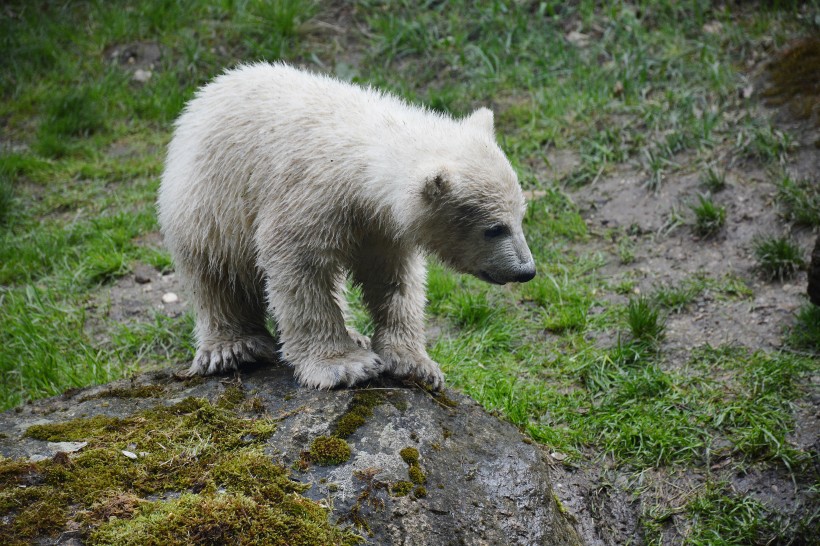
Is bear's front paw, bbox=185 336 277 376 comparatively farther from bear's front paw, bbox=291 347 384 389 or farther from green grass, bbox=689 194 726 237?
green grass, bbox=689 194 726 237

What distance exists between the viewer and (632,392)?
5172 millimetres

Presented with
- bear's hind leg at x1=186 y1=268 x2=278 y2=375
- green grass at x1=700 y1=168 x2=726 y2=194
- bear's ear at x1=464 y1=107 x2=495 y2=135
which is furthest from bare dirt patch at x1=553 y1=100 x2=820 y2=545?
bear's ear at x1=464 y1=107 x2=495 y2=135

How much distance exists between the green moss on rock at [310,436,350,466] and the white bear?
60 cm

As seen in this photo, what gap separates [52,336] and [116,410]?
2.36 m

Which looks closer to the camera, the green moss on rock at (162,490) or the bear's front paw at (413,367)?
the green moss on rock at (162,490)

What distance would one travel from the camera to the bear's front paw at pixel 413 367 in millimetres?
4375

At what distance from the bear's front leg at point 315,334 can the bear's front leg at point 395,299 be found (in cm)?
27

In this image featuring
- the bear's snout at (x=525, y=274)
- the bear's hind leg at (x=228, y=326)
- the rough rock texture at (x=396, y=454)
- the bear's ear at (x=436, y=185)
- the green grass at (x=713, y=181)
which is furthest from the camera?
the green grass at (x=713, y=181)

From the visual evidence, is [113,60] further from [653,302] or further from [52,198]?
[653,302]

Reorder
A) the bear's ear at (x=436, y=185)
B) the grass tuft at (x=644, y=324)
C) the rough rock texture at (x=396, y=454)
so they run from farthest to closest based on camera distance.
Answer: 1. the grass tuft at (x=644, y=324)
2. the bear's ear at (x=436, y=185)
3. the rough rock texture at (x=396, y=454)

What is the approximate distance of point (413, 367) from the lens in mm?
4391

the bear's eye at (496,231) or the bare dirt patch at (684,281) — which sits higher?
the bear's eye at (496,231)

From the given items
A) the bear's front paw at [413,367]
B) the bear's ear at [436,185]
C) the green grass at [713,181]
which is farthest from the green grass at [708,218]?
the bear's ear at [436,185]

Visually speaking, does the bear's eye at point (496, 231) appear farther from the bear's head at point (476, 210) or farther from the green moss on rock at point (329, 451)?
the green moss on rock at point (329, 451)
